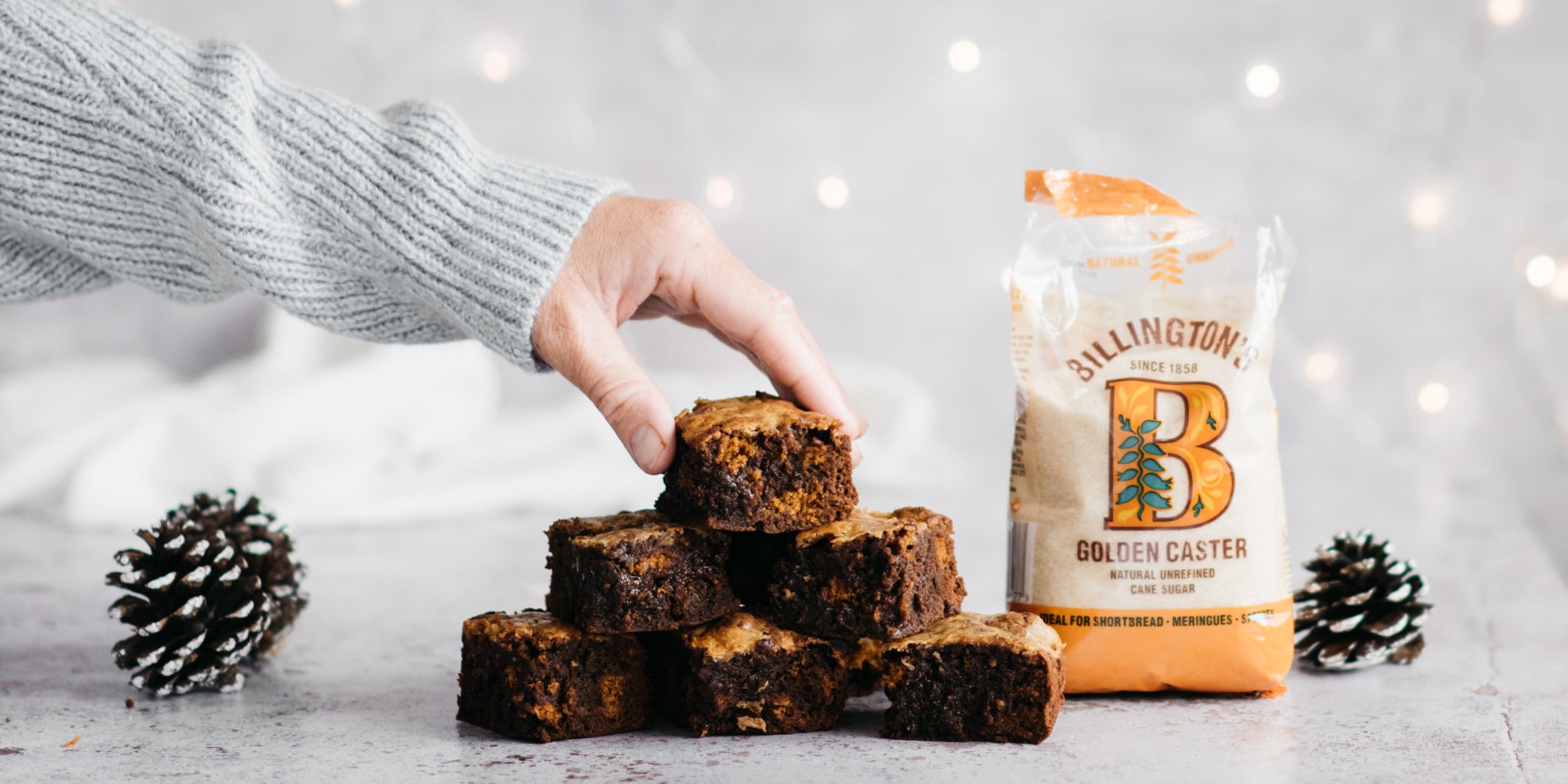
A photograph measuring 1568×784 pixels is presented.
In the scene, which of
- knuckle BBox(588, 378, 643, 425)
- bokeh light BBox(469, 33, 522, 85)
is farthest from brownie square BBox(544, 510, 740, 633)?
bokeh light BBox(469, 33, 522, 85)

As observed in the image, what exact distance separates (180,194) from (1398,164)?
2.57m

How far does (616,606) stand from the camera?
1.21 meters

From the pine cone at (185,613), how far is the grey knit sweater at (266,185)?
29 centimetres

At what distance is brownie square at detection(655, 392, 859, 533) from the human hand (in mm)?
70

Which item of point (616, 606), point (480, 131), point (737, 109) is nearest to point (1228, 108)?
point (737, 109)

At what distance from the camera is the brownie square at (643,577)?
47.7 inches

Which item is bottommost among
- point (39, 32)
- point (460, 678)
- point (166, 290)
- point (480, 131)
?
point (460, 678)

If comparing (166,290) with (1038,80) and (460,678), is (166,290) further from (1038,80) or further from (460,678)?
(1038,80)

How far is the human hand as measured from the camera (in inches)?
53.4

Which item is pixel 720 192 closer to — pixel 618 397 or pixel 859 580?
pixel 618 397

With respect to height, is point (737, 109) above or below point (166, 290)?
above

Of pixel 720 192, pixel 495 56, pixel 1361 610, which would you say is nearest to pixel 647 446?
pixel 1361 610

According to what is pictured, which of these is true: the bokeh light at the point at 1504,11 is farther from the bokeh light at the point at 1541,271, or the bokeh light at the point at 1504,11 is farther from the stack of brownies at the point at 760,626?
the stack of brownies at the point at 760,626

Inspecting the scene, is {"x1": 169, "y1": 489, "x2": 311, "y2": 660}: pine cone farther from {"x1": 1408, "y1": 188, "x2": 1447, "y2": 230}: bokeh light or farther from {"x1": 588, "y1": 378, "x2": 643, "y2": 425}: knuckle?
{"x1": 1408, "y1": 188, "x2": 1447, "y2": 230}: bokeh light
